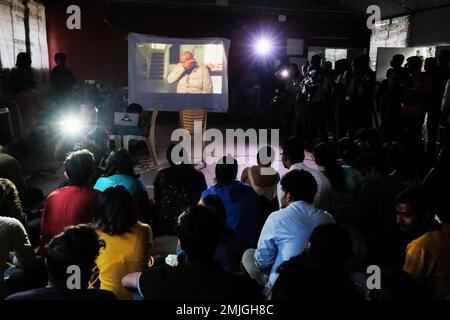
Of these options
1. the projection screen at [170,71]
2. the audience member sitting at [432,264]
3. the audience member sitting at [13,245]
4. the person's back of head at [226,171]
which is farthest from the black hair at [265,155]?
the projection screen at [170,71]

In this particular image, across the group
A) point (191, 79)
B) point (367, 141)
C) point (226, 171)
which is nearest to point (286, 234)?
point (226, 171)

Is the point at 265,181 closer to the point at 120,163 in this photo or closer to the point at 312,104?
the point at 120,163

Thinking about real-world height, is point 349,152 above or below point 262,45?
below

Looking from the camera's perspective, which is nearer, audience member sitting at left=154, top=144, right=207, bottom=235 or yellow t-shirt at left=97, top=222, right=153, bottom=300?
yellow t-shirt at left=97, top=222, right=153, bottom=300

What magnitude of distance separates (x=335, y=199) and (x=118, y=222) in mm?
1649

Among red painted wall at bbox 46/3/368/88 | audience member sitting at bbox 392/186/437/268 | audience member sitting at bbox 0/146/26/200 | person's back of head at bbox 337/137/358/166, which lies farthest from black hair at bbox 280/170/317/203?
red painted wall at bbox 46/3/368/88

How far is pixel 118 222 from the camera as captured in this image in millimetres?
2166

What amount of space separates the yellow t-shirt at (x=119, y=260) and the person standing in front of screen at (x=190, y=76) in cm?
832

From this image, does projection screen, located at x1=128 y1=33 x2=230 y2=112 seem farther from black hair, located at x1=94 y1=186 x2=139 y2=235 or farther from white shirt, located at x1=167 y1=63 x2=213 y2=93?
black hair, located at x1=94 y1=186 x2=139 y2=235

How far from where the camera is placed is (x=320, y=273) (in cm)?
142

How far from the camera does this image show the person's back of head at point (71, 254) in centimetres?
159

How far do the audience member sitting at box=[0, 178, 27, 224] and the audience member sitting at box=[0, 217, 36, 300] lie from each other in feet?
1.71

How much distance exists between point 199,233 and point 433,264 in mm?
1021

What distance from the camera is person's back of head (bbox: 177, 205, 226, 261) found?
1.65m
